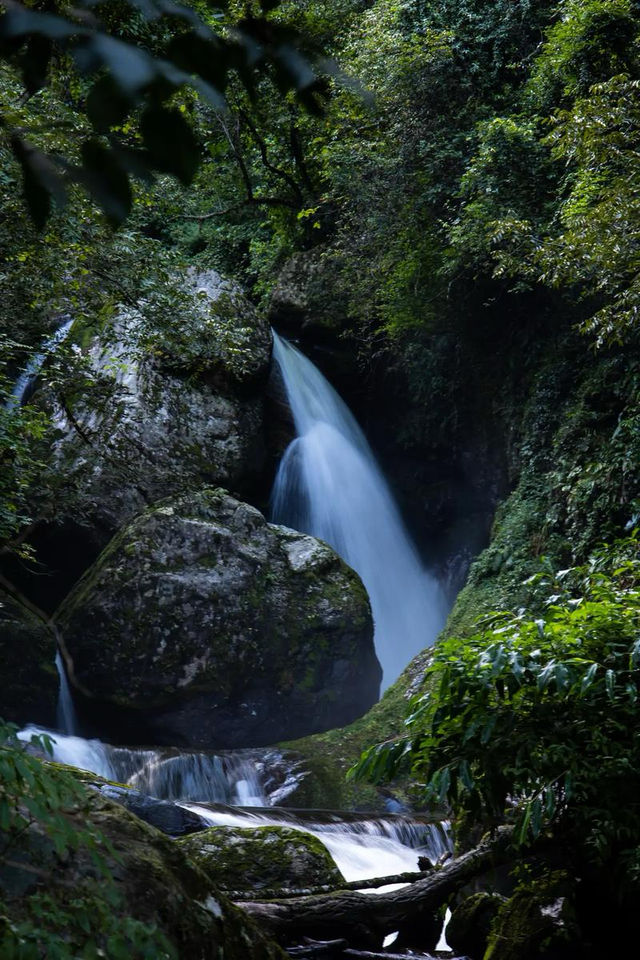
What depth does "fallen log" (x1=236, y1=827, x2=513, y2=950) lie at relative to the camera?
13.6 feet

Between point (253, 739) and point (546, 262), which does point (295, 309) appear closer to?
point (546, 262)

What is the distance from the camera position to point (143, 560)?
34.3 ft

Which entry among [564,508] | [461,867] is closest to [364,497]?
[564,508]

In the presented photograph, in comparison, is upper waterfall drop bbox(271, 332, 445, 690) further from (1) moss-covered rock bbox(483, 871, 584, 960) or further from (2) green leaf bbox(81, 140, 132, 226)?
(2) green leaf bbox(81, 140, 132, 226)

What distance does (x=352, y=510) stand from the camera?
15336mm

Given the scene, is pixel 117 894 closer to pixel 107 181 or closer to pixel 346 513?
pixel 107 181

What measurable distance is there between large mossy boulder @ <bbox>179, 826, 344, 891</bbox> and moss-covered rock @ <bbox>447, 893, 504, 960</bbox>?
690mm

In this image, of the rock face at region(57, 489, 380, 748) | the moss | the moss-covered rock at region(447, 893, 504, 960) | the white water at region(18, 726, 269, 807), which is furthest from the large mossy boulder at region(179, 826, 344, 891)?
the rock face at region(57, 489, 380, 748)

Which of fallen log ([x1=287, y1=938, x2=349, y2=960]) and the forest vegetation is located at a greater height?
the forest vegetation

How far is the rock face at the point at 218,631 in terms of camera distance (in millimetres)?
10180

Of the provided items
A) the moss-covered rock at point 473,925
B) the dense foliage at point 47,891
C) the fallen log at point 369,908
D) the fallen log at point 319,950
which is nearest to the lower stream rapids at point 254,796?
the moss-covered rock at point 473,925

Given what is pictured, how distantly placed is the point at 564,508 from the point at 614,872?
25.9ft

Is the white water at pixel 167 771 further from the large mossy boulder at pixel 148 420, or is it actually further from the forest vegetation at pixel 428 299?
the large mossy boulder at pixel 148 420

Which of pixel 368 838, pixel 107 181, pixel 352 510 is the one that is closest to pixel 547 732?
pixel 107 181
